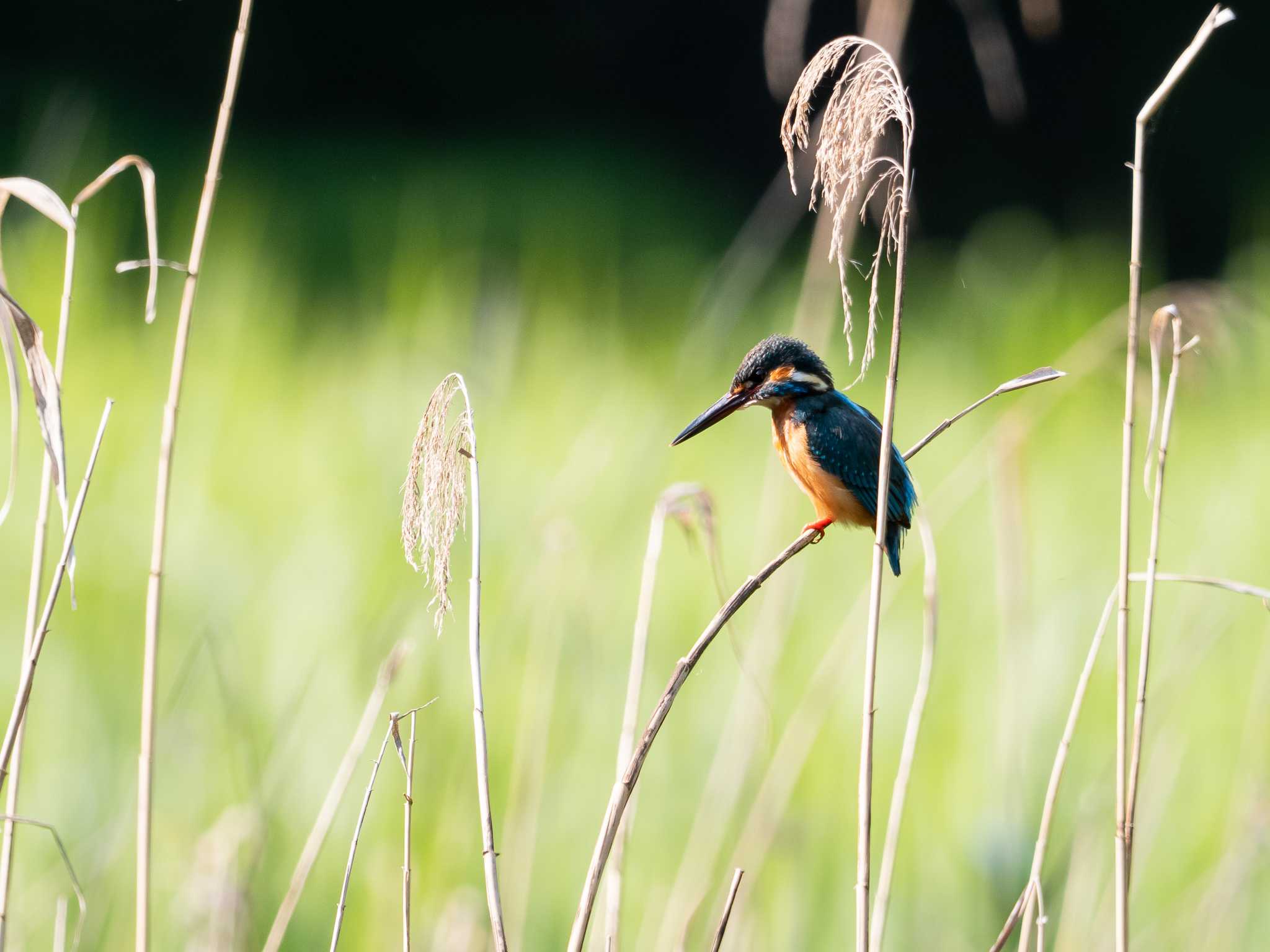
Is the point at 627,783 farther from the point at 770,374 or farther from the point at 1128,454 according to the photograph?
the point at 770,374

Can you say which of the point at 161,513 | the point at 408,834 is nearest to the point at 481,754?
the point at 408,834

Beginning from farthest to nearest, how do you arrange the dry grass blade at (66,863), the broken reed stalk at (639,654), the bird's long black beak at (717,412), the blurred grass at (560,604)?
the blurred grass at (560,604), the bird's long black beak at (717,412), the broken reed stalk at (639,654), the dry grass blade at (66,863)

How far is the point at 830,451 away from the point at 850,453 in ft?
0.08

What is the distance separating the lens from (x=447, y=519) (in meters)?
0.76

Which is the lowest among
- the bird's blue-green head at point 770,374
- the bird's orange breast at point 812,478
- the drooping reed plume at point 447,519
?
the drooping reed plume at point 447,519

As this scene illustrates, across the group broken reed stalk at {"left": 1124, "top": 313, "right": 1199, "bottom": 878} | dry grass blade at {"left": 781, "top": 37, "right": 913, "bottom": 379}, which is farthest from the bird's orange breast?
dry grass blade at {"left": 781, "top": 37, "right": 913, "bottom": 379}

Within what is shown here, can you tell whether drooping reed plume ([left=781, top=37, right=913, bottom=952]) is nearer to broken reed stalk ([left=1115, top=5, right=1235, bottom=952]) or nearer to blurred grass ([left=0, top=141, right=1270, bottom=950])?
broken reed stalk ([left=1115, top=5, right=1235, bottom=952])

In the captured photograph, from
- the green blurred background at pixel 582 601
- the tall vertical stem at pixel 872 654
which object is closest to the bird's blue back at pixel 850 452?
the green blurred background at pixel 582 601

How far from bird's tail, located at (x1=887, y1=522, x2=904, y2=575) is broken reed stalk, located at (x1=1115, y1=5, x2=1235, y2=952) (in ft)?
1.78

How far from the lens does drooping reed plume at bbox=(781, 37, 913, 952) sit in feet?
2.42

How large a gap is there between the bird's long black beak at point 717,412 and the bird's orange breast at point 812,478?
0.15 metres

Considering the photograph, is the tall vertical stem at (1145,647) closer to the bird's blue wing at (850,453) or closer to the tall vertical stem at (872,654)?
the tall vertical stem at (872,654)

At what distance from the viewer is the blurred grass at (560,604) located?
142 cm

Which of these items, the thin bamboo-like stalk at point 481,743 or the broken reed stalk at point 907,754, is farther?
the broken reed stalk at point 907,754
